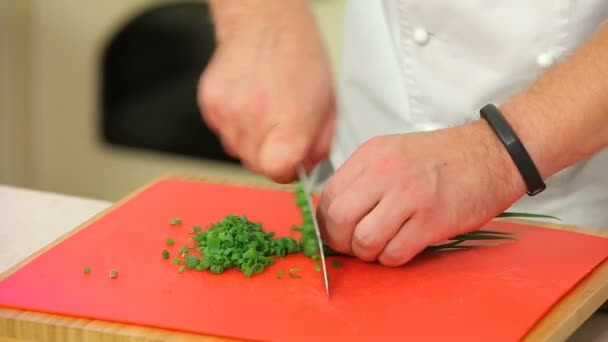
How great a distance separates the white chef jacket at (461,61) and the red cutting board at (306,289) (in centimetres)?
12

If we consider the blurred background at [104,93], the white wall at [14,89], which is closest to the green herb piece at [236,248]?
the blurred background at [104,93]

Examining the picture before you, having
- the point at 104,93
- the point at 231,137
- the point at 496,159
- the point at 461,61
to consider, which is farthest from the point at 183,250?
the point at 104,93

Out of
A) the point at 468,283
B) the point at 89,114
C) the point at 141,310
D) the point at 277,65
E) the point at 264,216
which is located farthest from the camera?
the point at 89,114

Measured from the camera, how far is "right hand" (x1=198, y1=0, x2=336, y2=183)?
124cm

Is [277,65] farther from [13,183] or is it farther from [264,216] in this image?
[13,183]

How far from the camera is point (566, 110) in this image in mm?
1204

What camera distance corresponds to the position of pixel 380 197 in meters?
1.19

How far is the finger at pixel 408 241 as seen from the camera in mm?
1200

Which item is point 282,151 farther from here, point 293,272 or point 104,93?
point 104,93

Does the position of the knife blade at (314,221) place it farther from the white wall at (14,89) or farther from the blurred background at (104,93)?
the white wall at (14,89)

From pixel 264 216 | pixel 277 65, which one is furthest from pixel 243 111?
pixel 264 216

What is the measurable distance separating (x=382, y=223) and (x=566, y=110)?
0.87 ft

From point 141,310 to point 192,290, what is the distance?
8 centimetres

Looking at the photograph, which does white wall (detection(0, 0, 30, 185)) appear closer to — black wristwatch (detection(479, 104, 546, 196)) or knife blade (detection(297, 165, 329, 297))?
knife blade (detection(297, 165, 329, 297))
